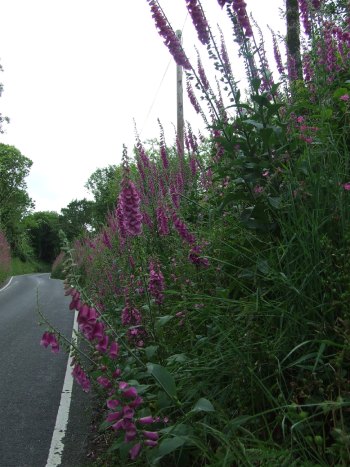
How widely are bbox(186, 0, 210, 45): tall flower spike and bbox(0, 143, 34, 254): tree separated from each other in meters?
58.9

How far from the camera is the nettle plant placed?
2371mm

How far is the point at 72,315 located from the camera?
A: 42.2 feet

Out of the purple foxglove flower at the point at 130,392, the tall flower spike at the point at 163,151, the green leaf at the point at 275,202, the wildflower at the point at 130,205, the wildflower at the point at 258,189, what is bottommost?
the purple foxglove flower at the point at 130,392

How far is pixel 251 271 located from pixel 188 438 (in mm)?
1339

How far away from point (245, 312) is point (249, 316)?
2.1 inches

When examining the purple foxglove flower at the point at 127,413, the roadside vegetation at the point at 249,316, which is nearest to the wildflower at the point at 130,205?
the roadside vegetation at the point at 249,316

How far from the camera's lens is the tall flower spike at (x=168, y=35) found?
4125mm

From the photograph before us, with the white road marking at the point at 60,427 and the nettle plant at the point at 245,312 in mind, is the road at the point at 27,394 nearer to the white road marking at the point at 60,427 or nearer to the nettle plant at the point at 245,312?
the white road marking at the point at 60,427

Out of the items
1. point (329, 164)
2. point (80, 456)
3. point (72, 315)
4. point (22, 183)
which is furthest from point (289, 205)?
point (22, 183)

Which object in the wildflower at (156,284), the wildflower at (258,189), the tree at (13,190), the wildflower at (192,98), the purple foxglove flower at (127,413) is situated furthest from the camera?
the tree at (13,190)

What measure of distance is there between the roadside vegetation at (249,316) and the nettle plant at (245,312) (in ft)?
0.05

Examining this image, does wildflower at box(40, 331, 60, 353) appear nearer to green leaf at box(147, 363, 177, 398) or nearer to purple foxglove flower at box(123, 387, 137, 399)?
green leaf at box(147, 363, 177, 398)

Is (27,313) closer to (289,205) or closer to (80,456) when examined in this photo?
(80,456)

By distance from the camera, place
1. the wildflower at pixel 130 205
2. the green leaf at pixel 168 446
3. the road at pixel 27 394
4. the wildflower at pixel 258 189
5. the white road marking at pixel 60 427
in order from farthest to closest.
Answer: the road at pixel 27 394 < the white road marking at pixel 60 427 < the wildflower at pixel 258 189 < the wildflower at pixel 130 205 < the green leaf at pixel 168 446
